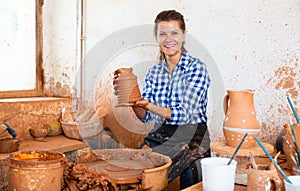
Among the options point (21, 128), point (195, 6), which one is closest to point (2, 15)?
point (21, 128)

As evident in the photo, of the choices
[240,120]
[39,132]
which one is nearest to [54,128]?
[39,132]

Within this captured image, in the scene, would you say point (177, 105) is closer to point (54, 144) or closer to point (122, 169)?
point (122, 169)

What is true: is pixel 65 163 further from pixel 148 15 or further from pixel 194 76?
pixel 148 15

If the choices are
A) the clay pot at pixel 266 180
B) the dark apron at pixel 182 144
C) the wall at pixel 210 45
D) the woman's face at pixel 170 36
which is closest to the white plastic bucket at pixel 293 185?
the clay pot at pixel 266 180

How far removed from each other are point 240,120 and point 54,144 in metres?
1.98

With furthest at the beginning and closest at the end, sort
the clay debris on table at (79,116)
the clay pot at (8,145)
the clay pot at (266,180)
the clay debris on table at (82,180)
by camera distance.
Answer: the clay debris on table at (79,116) → the clay pot at (8,145) → the clay debris on table at (82,180) → the clay pot at (266,180)

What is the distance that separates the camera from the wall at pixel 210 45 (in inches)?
106

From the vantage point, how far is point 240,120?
1.74 m

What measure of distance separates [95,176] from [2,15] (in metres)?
2.28

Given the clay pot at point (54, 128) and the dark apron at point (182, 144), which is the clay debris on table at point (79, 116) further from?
the dark apron at point (182, 144)

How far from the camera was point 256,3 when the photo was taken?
276 cm

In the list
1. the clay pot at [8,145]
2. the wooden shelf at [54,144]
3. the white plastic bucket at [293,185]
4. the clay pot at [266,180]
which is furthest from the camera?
the wooden shelf at [54,144]

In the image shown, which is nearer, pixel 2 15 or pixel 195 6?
pixel 195 6

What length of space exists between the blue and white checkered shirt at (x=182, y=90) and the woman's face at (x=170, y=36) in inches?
3.1
